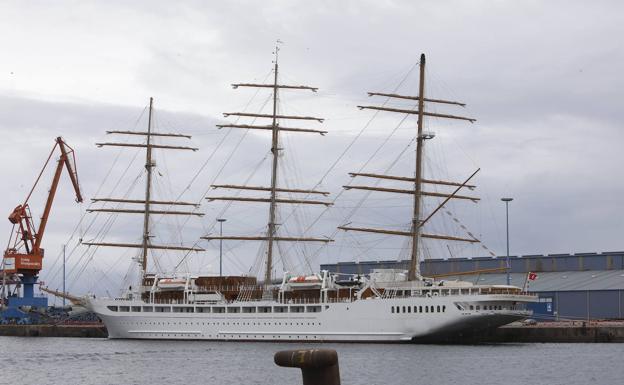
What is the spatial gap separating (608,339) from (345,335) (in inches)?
765

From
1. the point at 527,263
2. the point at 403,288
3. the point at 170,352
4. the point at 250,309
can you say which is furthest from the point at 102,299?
the point at 527,263

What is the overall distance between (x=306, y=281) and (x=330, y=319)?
4.80m

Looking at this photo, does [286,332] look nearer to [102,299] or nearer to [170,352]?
[170,352]

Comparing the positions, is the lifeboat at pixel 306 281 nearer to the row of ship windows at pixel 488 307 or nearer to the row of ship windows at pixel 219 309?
the row of ship windows at pixel 219 309

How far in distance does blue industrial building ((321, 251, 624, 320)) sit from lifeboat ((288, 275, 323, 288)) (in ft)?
12.8

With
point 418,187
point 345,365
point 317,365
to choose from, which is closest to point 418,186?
point 418,187

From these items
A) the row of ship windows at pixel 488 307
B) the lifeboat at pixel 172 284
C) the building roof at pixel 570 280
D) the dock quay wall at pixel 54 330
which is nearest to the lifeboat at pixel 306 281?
the lifeboat at pixel 172 284

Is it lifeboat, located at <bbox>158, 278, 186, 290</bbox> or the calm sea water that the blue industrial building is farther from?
lifeboat, located at <bbox>158, 278, 186, 290</bbox>

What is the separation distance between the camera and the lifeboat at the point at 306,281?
79.1m

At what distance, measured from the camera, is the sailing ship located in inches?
2886

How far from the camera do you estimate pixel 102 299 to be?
293 ft

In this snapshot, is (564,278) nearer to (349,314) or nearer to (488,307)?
(488,307)

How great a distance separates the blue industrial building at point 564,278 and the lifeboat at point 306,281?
12.8 ft

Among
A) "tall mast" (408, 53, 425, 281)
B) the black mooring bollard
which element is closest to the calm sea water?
"tall mast" (408, 53, 425, 281)
